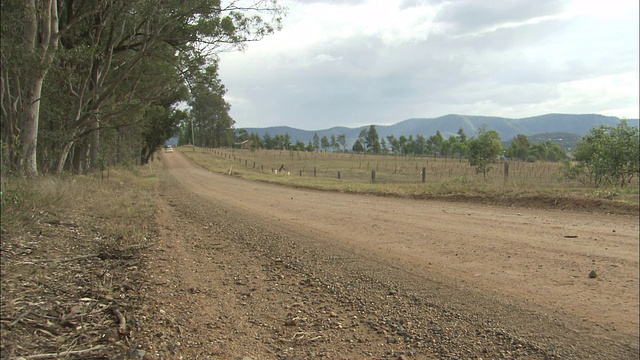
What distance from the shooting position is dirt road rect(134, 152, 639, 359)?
338 cm

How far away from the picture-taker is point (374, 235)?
7.23 m

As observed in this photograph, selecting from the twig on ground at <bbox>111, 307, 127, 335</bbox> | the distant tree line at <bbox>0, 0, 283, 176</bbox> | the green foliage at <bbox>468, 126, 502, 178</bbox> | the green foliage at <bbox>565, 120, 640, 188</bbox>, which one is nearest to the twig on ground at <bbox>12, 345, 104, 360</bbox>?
the twig on ground at <bbox>111, 307, 127, 335</bbox>

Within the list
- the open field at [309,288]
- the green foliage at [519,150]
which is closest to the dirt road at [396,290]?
the open field at [309,288]

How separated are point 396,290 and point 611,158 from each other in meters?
14.4

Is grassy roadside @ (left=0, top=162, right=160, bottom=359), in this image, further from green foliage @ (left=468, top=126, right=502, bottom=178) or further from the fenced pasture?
green foliage @ (left=468, top=126, right=502, bottom=178)

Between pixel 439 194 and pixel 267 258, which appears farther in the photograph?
pixel 439 194

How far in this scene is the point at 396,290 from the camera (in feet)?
14.7

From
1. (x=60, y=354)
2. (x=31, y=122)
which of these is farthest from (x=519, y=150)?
(x=60, y=354)

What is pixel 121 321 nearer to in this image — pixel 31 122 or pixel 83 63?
pixel 31 122

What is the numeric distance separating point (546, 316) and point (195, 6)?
1421cm

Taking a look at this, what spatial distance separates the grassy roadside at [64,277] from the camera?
2902mm

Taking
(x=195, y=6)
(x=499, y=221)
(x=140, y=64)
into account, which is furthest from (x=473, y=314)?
(x=140, y=64)

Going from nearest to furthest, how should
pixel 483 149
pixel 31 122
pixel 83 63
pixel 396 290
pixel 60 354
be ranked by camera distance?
pixel 60 354 → pixel 396 290 → pixel 31 122 → pixel 83 63 → pixel 483 149

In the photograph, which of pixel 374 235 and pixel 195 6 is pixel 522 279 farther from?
pixel 195 6
